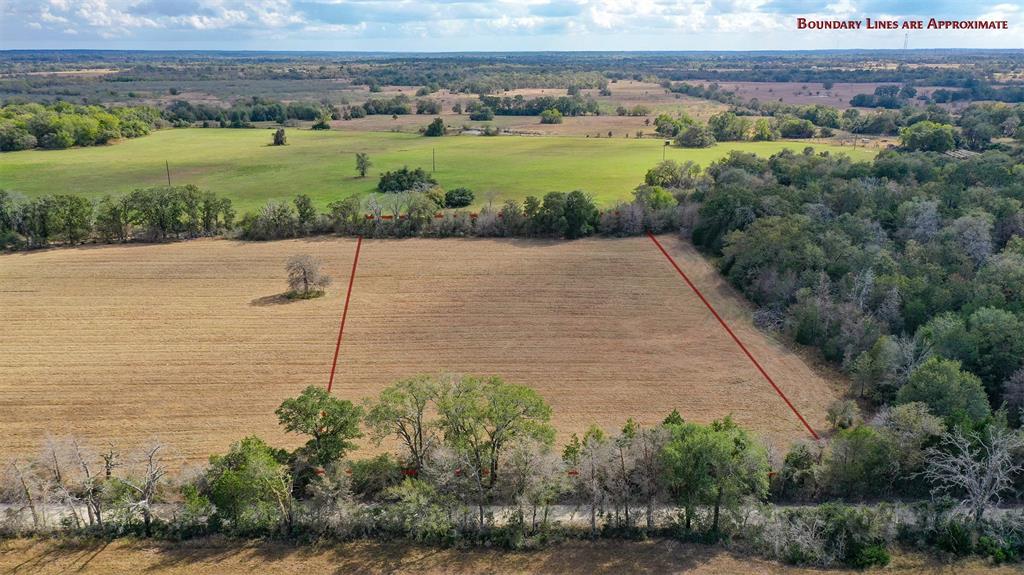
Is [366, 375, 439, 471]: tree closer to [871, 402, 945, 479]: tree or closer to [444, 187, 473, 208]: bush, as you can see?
[871, 402, 945, 479]: tree

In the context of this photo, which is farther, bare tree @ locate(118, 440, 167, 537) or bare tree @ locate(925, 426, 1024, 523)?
bare tree @ locate(118, 440, 167, 537)

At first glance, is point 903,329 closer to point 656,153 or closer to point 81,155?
point 656,153

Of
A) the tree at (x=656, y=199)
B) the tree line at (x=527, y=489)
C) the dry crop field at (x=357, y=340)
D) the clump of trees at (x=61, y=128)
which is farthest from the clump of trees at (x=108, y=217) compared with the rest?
the clump of trees at (x=61, y=128)

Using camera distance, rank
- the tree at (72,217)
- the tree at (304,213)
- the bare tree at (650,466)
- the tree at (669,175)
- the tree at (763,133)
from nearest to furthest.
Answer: the bare tree at (650,466) < the tree at (72,217) < the tree at (304,213) < the tree at (669,175) < the tree at (763,133)

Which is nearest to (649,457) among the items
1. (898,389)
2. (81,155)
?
(898,389)

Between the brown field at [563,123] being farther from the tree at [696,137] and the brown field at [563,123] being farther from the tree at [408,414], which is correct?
the tree at [408,414]

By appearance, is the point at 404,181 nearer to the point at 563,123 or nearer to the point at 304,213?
the point at 304,213

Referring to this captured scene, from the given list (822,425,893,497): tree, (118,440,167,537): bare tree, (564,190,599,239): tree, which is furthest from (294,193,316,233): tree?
(822,425,893,497): tree
